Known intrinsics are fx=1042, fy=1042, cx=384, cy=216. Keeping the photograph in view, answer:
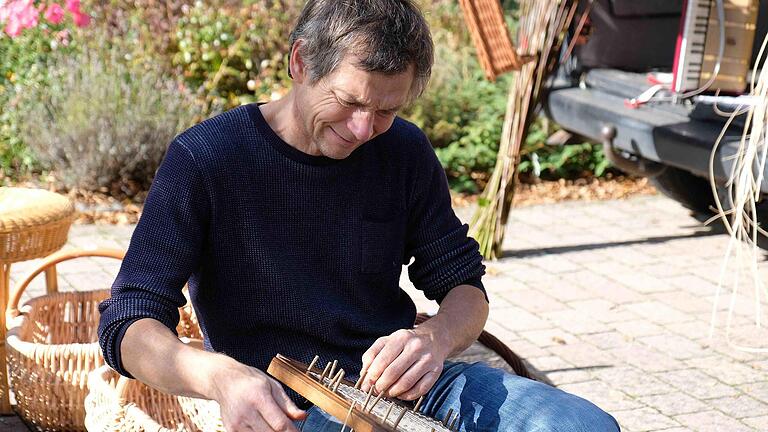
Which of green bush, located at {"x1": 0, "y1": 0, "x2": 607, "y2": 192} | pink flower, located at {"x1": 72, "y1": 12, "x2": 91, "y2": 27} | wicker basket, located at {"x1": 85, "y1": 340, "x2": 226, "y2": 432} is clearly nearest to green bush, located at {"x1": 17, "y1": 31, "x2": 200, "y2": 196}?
green bush, located at {"x1": 0, "y1": 0, "x2": 607, "y2": 192}

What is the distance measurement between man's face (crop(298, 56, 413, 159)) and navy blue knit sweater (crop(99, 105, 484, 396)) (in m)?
0.11

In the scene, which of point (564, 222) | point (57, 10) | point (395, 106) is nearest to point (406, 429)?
point (395, 106)

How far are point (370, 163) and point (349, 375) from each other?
48 centimetres

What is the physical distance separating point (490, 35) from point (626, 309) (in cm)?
142

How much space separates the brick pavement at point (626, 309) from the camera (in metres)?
3.88

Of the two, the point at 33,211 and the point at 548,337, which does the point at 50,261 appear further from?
the point at 548,337

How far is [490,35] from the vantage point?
4.82 metres

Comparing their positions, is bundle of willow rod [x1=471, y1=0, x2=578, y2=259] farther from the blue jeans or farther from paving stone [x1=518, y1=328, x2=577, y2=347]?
the blue jeans

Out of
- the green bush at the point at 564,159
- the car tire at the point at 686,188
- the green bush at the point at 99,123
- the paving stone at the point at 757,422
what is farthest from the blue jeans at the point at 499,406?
the green bush at the point at 564,159

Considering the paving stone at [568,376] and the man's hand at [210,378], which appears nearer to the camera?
the man's hand at [210,378]

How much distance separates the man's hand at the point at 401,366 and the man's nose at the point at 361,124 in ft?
1.33

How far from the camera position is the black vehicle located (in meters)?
4.82

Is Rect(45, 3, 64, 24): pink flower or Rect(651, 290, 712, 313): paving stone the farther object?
Rect(45, 3, 64, 24): pink flower

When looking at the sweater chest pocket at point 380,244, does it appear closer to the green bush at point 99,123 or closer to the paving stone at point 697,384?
the paving stone at point 697,384
